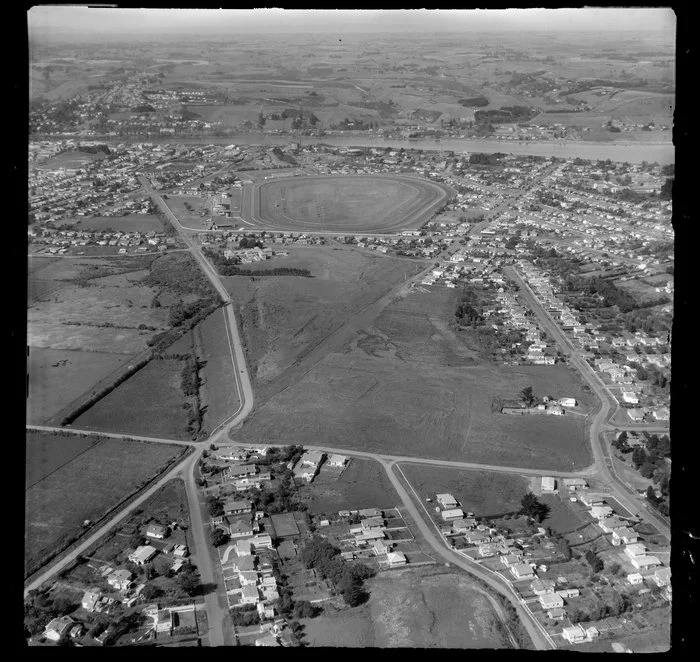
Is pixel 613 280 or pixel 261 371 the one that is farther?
pixel 613 280

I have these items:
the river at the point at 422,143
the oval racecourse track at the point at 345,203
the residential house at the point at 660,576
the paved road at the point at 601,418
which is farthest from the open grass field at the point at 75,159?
the residential house at the point at 660,576

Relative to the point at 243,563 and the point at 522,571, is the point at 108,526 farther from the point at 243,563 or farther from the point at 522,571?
the point at 522,571

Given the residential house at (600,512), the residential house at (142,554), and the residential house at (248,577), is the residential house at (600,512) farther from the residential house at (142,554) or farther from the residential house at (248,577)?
the residential house at (142,554)

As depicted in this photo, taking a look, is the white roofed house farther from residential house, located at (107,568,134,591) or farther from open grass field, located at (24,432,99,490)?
open grass field, located at (24,432,99,490)

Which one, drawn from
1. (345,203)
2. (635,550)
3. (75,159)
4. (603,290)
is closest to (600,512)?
(635,550)

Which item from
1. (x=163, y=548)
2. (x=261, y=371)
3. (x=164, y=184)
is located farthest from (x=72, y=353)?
(x=164, y=184)

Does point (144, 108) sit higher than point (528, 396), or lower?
higher

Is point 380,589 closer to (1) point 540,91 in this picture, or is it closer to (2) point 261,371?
(2) point 261,371
